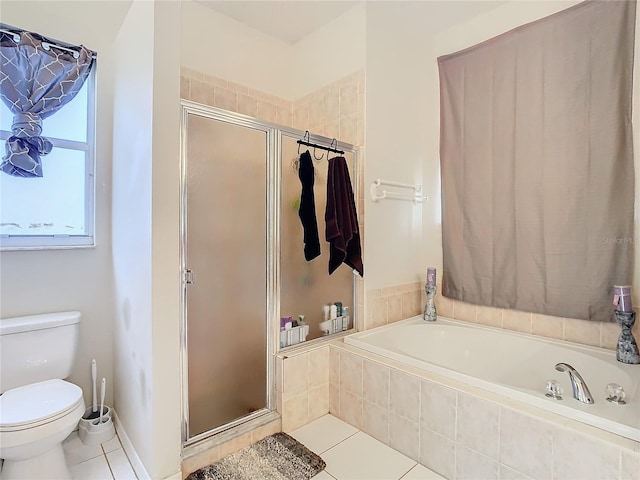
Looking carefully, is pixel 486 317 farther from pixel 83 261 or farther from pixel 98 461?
pixel 83 261

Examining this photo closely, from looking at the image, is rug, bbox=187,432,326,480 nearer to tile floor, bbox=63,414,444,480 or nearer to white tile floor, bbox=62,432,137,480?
tile floor, bbox=63,414,444,480

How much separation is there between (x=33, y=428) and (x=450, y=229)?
266cm

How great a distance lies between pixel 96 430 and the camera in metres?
1.90

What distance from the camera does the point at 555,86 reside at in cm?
209

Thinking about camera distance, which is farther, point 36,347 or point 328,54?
point 328,54

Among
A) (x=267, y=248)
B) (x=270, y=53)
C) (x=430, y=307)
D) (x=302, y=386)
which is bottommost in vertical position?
(x=302, y=386)

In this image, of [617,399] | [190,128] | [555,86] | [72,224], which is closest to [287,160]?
[190,128]

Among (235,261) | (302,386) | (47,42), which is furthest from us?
(302,386)

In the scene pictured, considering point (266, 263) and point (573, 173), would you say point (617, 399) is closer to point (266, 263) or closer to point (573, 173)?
point (573, 173)

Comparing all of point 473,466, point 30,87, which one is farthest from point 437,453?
point 30,87

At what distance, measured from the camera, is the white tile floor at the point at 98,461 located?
5.39 ft

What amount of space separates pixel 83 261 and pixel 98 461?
3.60 ft

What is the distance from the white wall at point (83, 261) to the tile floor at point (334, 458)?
0.39 m

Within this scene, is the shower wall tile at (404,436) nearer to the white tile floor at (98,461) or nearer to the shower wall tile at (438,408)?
the shower wall tile at (438,408)
